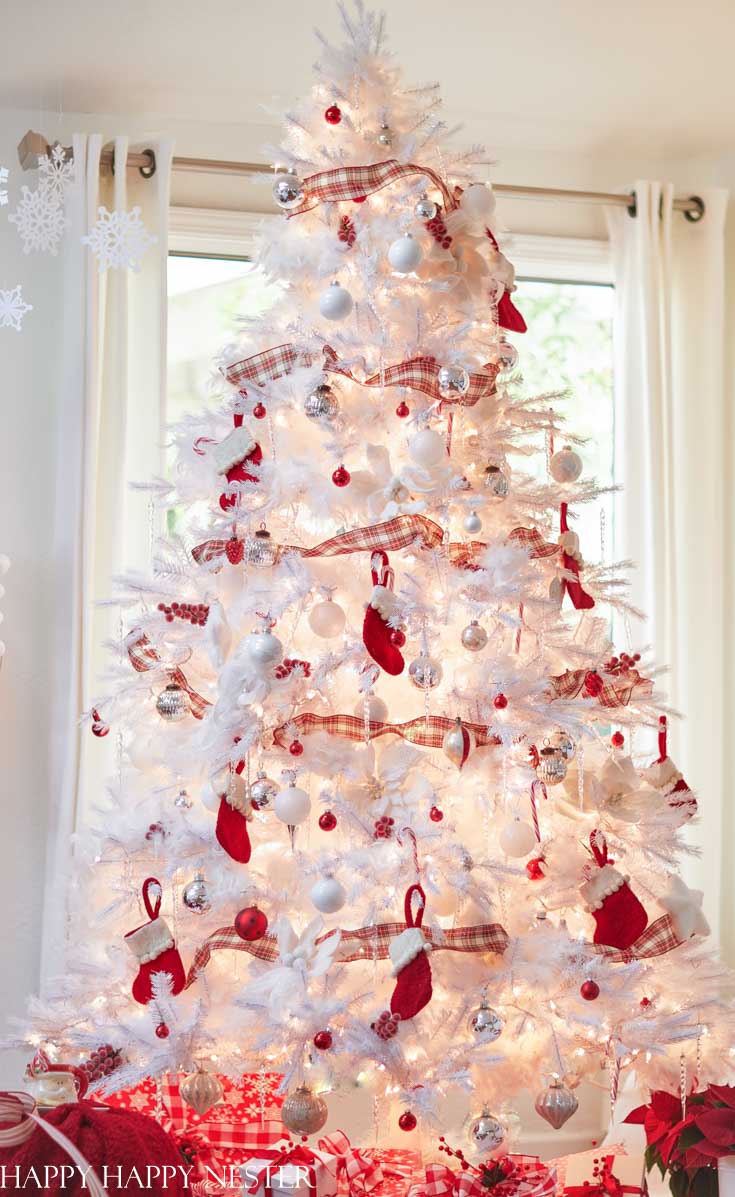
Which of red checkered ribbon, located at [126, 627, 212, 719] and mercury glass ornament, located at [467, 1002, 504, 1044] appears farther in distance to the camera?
red checkered ribbon, located at [126, 627, 212, 719]

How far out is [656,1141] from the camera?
1.79 m

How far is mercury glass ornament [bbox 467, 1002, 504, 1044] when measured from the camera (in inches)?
68.3

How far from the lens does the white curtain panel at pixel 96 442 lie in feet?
9.14

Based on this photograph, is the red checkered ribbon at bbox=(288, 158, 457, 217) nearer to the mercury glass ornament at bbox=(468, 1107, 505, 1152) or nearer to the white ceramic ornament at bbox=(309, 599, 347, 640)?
the white ceramic ornament at bbox=(309, 599, 347, 640)

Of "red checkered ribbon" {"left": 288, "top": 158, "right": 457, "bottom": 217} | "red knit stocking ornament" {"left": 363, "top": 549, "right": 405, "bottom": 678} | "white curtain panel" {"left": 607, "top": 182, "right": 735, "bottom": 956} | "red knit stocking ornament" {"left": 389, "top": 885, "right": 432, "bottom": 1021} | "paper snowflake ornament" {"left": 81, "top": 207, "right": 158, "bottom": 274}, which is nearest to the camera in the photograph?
"red knit stocking ornament" {"left": 389, "top": 885, "right": 432, "bottom": 1021}

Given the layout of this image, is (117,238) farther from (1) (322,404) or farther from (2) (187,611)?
(2) (187,611)

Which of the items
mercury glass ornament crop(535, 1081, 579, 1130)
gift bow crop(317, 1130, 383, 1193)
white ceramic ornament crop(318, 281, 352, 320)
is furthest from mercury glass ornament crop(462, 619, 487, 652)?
gift bow crop(317, 1130, 383, 1193)

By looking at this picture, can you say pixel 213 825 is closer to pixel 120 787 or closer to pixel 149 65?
pixel 120 787

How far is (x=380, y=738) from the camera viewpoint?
1.97m

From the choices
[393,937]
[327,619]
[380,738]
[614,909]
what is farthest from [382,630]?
[614,909]

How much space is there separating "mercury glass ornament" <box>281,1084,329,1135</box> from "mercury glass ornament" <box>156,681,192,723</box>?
1.98 feet

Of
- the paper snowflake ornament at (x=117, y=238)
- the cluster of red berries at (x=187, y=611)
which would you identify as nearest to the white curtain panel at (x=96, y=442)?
the paper snowflake ornament at (x=117, y=238)

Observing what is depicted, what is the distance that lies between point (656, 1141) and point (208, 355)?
224 centimetres

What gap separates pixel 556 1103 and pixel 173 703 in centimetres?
87
